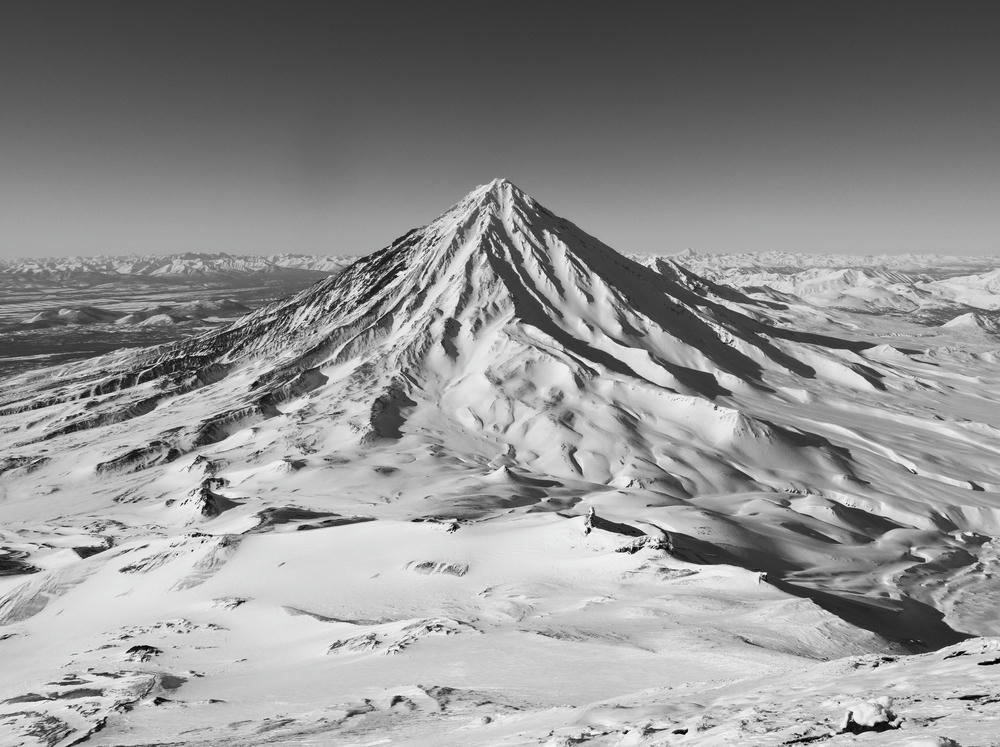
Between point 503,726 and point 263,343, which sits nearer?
point 503,726

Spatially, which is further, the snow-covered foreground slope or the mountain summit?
the mountain summit

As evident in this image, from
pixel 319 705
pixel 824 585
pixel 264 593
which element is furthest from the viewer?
pixel 824 585

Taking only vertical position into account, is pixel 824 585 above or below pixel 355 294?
below

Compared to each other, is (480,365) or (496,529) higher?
(480,365)

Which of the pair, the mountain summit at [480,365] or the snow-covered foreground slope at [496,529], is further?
the mountain summit at [480,365]

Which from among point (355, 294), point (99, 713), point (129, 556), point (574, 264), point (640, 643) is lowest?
point (129, 556)

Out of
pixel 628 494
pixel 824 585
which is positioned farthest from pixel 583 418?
pixel 824 585

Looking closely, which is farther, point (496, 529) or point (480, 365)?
point (480, 365)

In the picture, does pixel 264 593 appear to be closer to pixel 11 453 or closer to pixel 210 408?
pixel 210 408
